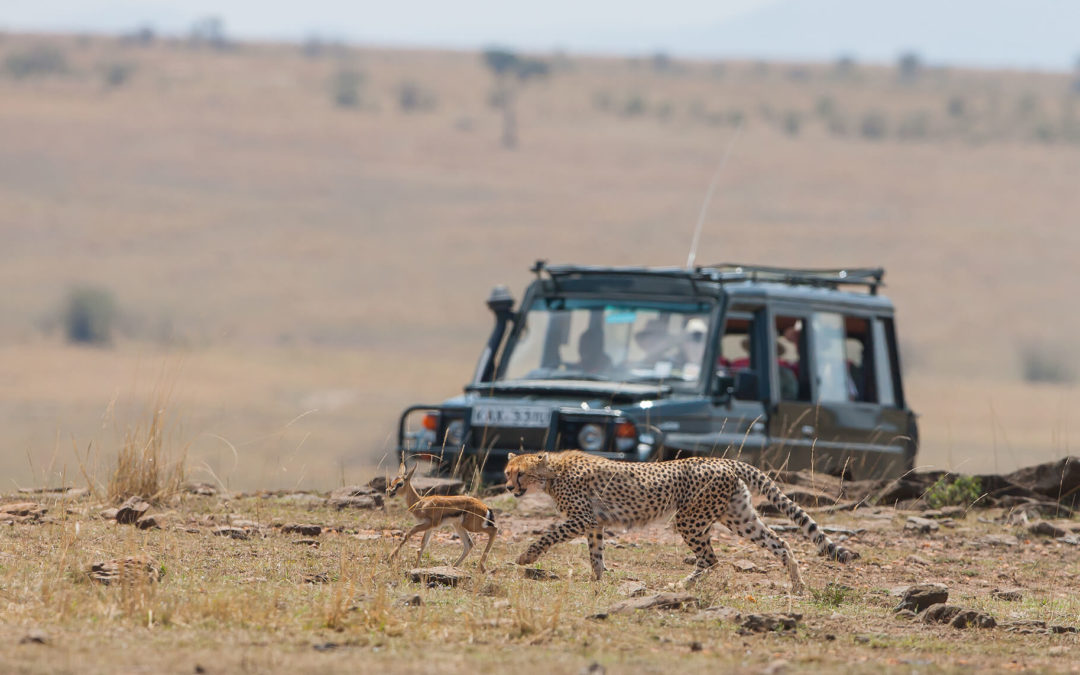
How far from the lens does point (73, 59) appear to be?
92.2 meters

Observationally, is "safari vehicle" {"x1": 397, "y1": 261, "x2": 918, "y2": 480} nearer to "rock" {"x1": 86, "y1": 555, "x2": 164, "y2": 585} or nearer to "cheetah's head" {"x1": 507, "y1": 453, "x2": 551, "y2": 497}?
"cheetah's head" {"x1": 507, "y1": 453, "x2": 551, "y2": 497}

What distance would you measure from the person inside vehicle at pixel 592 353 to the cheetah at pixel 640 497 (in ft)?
9.78

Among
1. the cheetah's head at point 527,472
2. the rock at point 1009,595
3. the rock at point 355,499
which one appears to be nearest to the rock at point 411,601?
the cheetah's head at point 527,472

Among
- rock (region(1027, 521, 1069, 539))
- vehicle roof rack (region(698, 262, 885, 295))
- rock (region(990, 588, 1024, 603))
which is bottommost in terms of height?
rock (region(1027, 521, 1069, 539))

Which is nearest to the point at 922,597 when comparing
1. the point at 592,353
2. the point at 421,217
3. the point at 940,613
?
the point at 940,613

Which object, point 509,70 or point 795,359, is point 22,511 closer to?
point 795,359

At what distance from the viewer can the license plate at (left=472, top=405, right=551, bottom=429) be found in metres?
10.5

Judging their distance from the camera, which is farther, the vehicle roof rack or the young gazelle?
the vehicle roof rack

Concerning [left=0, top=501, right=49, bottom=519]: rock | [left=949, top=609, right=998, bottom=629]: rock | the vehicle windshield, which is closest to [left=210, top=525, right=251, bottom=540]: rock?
[left=0, top=501, right=49, bottom=519]: rock

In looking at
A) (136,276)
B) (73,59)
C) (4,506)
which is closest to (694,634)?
(4,506)

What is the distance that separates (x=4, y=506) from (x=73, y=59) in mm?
88103

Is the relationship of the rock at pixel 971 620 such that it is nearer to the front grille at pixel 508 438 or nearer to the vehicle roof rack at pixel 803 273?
the front grille at pixel 508 438

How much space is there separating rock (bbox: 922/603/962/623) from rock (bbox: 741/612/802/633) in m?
0.75

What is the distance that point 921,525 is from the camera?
35.0 ft
